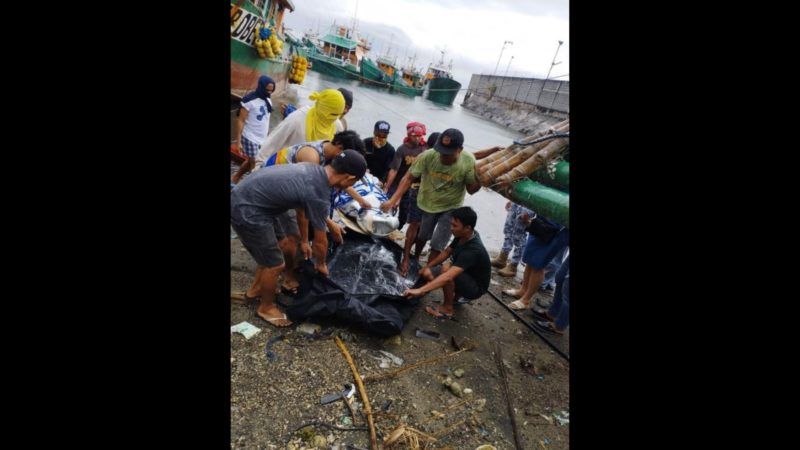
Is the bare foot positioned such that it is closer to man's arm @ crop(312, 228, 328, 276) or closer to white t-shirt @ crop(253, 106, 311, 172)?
man's arm @ crop(312, 228, 328, 276)

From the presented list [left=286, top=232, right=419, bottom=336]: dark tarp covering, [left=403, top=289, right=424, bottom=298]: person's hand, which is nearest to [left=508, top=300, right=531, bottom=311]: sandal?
[left=286, top=232, right=419, bottom=336]: dark tarp covering

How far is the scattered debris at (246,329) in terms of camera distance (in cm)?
293

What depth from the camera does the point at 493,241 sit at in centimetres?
653

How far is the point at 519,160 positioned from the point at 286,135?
2484mm

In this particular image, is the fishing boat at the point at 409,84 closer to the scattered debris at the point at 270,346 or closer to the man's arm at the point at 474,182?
the man's arm at the point at 474,182

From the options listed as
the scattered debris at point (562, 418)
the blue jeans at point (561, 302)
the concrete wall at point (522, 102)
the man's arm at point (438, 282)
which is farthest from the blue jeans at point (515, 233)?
the concrete wall at point (522, 102)

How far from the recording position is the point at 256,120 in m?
4.93

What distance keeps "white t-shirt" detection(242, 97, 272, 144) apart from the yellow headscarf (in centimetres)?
120

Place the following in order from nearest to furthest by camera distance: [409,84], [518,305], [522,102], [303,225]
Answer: [303,225] → [518,305] → [522,102] → [409,84]

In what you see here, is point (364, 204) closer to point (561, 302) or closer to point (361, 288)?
point (361, 288)

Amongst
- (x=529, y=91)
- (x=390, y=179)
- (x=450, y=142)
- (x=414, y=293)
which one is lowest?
(x=414, y=293)

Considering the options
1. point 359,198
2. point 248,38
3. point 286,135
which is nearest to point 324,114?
point 286,135
